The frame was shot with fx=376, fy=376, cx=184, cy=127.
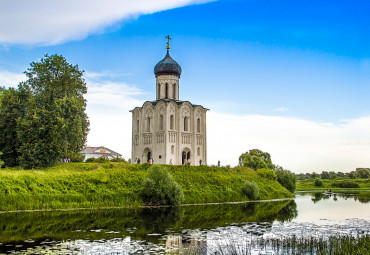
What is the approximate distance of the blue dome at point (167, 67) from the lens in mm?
38656

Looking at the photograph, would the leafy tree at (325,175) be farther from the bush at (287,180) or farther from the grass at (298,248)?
the grass at (298,248)

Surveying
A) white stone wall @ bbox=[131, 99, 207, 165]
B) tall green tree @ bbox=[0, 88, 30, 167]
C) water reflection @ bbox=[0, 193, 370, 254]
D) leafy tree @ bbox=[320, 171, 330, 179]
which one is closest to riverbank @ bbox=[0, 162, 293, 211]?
water reflection @ bbox=[0, 193, 370, 254]

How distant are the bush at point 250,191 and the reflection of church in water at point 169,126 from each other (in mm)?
7913

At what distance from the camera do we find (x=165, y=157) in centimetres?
3638

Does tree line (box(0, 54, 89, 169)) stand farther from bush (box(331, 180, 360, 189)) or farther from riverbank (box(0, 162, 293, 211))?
bush (box(331, 180, 360, 189))

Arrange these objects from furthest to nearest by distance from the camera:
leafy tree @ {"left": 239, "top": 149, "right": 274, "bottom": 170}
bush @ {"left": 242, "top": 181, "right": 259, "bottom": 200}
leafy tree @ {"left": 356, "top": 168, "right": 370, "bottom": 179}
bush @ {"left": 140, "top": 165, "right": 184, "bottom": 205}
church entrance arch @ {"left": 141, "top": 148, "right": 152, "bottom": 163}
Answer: leafy tree @ {"left": 356, "top": 168, "right": 370, "bottom": 179} → leafy tree @ {"left": 239, "top": 149, "right": 274, "bottom": 170} → church entrance arch @ {"left": 141, "top": 148, "right": 152, "bottom": 163} → bush @ {"left": 242, "top": 181, "right": 259, "bottom": 200} → bush @ {"left": 140, "top": 165, "right": 184, "bottom": 205}

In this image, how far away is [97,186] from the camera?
943 inches

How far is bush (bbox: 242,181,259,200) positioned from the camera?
3033 centimetres

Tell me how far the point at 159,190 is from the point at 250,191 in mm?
9899

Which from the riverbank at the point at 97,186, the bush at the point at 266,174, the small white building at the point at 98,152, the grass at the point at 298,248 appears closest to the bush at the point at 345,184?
the bush at the point at 266,174

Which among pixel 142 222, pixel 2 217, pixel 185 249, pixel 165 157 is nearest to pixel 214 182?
pixel 165 157

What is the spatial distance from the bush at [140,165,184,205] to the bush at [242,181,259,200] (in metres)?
8.26

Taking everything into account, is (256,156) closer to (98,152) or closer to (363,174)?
(98,152)

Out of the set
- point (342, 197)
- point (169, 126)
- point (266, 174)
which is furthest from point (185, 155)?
point (342, 197)
